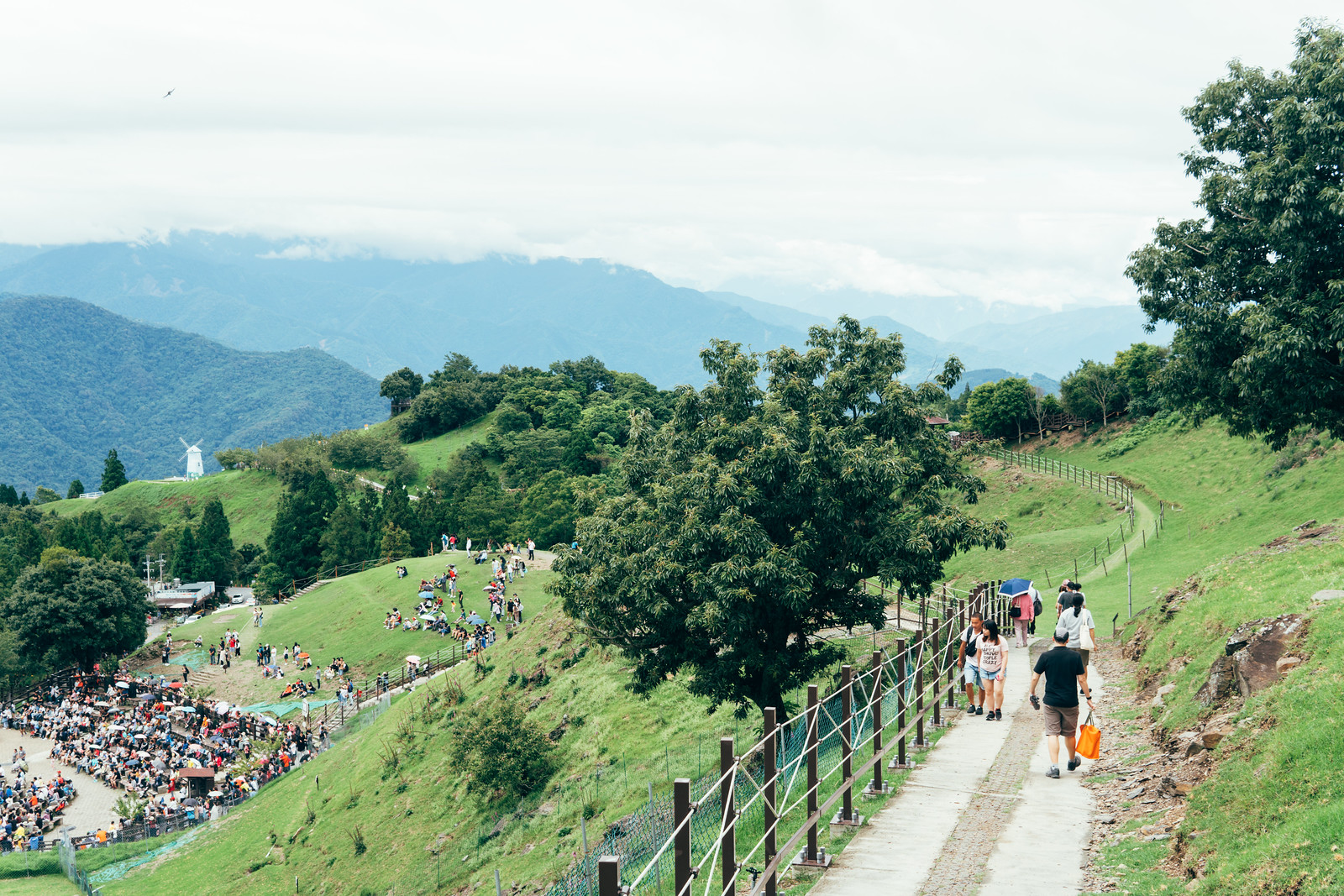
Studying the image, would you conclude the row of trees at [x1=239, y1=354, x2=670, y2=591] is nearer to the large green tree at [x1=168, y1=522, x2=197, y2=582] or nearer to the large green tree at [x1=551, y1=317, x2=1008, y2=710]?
the large green tree at [x1=168, y1=522, x2=197, y2=582]

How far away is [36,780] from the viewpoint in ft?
134

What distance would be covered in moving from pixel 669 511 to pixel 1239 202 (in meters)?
15.3

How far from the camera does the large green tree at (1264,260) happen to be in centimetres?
1964

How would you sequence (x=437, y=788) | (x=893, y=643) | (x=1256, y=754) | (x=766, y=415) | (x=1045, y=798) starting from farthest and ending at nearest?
Result: (x=437, y=788) < (x=893, y=643) < (x=766, y=415) < (x=1045, y=798) < (x=1256, y=754)

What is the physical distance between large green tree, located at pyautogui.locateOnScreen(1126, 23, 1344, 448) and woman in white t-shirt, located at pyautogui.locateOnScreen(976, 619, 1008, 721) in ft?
35.1

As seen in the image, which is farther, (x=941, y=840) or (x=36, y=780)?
(x=36, y=780)

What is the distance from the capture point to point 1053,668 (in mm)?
11414

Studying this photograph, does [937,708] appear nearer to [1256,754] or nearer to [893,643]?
[1256,754]

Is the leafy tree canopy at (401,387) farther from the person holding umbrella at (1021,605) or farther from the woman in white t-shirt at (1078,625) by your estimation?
the woman in white t-shirt at (1078,625)

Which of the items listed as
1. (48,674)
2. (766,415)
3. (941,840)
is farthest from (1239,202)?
(48,674)

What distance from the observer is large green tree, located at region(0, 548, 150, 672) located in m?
58.8

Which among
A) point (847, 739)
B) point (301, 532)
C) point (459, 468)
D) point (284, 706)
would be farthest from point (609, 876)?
point (459, 468)

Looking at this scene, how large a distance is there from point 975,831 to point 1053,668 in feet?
8.55

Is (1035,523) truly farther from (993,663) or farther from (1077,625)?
(1077,625)
